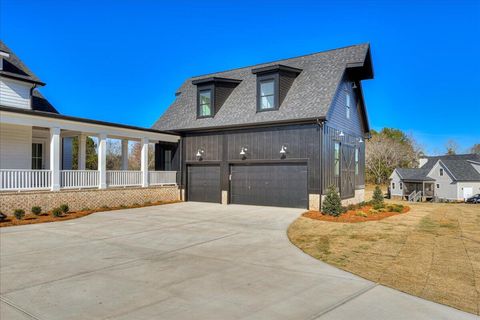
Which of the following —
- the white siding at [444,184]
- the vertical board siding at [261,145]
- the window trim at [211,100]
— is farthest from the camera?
the white siding at [444,184]

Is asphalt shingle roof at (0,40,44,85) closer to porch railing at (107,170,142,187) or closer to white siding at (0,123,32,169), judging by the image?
white siding at (0,123,32,169)

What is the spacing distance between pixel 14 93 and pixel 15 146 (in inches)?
106

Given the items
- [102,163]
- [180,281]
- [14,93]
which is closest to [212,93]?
[102,163]

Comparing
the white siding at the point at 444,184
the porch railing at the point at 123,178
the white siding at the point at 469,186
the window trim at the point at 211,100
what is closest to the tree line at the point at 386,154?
the white siding at the point at 444,184

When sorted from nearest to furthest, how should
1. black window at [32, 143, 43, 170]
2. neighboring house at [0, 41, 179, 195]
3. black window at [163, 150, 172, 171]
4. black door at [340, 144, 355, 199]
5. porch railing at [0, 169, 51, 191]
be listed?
porch railing at [0, 169, 51, 191]
neighboring house at [0, 41, 179, 195]
black window at [32, 143, 43, 170]
black door at [340, 144, 355, 199]
black window at [163, 150, 172, 171]

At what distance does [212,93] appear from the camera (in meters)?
19.9

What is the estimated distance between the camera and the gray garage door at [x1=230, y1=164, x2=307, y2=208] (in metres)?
16.1

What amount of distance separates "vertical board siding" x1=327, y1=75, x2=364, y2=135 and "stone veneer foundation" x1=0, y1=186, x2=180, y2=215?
10087 mm

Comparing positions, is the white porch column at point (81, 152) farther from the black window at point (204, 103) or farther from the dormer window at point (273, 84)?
the dormer window at point (273, 84)

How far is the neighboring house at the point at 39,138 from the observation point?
13891mm

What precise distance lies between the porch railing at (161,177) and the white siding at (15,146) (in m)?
6.09

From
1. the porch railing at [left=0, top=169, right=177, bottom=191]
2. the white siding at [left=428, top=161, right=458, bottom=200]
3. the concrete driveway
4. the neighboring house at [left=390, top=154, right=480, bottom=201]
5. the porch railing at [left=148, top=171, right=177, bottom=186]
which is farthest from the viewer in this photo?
the white siding at [left=428, top=161, right=458, bottom=200]

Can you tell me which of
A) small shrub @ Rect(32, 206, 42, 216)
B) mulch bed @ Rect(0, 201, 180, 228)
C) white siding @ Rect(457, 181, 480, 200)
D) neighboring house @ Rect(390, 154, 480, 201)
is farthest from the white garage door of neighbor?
small shrub @ Rect(32, 206, 42, 216)

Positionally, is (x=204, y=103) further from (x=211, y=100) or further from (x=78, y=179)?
(x=78, y=179)
